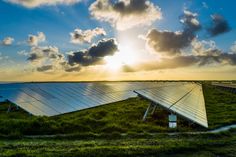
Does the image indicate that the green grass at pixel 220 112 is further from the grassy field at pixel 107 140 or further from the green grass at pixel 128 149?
the green grass at pixel 128 149

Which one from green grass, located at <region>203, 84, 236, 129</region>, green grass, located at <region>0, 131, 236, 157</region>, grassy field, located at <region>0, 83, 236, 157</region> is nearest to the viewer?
green grass, located at <region>0, 131, 236, 157</region>

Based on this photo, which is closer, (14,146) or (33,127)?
(14,146)

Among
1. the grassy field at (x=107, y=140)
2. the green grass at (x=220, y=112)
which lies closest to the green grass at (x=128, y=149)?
the grassy field at (x=107, y=140)

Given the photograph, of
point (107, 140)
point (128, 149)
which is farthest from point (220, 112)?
point (128, 149)

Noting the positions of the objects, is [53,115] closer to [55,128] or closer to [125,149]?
[55,128]

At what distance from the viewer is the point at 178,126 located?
17.4 metres

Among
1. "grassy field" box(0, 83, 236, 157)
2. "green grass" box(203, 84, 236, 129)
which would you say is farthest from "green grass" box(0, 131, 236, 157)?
"green grass" box(203, 84, 236, 129)

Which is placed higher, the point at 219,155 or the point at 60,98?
the point at 60,98

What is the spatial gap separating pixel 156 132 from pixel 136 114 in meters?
6.94

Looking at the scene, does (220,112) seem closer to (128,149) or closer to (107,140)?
(107,140)

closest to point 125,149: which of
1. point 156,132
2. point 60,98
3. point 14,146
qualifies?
point 14,146

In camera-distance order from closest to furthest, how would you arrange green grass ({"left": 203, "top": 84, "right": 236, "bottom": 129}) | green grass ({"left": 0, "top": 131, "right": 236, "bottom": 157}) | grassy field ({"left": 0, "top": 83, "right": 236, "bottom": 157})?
green grass ({"left": 0, "top": 131, "right": 236, "bottom": 157}) < grassy field ({"left": 0, "top": 83, "right": 236, "bottom": 157}) < green grass ({"left": 203, "top": 84, "right": 236, "bottom": 129})

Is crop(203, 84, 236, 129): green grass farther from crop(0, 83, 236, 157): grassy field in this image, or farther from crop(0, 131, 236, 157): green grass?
crop(0, 131, 236, 157): green grass

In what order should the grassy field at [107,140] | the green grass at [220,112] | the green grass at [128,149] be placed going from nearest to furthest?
the green grass at [128,149], the grassy field at [107,140], the green grass at [220,112]
